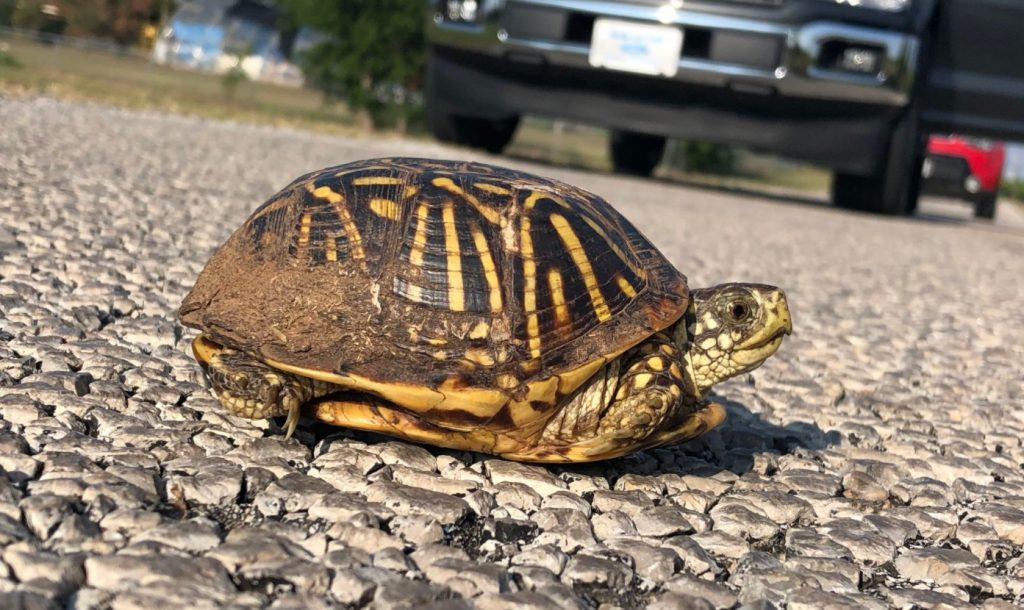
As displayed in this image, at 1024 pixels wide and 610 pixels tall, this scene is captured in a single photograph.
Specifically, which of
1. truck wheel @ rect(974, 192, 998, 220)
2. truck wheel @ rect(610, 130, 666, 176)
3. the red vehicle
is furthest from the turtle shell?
truck wheel @ rect(974, 192, 998, 220)

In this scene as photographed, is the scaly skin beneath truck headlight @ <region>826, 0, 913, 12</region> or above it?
beneath

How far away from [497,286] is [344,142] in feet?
32.2

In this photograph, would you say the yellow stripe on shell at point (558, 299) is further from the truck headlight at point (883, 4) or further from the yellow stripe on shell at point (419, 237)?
the truck headlight at point (883, 4)

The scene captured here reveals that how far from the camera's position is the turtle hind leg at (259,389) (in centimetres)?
214

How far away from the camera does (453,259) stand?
7.28ft

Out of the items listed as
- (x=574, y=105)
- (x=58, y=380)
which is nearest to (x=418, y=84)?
(x=574, y=105)

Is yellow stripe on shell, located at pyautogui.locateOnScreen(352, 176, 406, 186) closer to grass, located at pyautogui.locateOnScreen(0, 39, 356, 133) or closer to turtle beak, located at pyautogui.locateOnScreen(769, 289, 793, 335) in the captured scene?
turtle beak, located at pyautogui.locateOnScreen(769, 289, 793, 335)

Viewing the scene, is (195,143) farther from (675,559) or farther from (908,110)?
(675,559)

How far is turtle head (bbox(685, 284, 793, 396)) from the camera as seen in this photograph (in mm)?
2408

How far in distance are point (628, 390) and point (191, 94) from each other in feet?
56.6

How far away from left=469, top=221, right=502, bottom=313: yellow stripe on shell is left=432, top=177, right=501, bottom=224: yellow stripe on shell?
0.11 feet

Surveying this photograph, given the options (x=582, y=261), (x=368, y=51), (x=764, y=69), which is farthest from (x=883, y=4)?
(x=368, y=51)

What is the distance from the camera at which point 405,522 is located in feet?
6.26

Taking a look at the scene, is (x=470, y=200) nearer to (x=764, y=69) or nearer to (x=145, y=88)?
(x=764, y=69)
